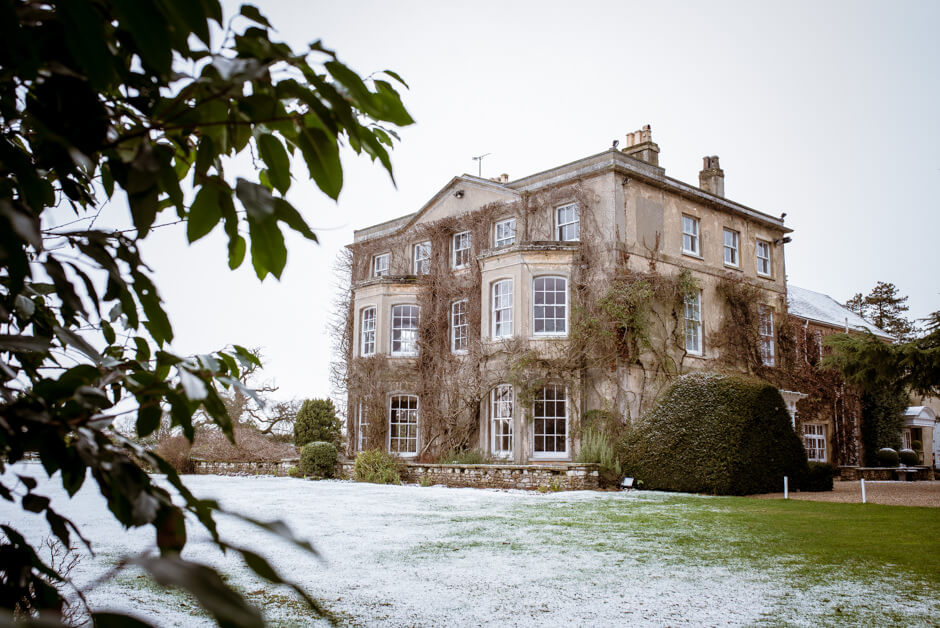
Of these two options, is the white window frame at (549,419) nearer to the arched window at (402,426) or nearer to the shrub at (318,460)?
the arched window at (402,426)

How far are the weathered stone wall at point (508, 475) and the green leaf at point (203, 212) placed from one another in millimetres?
14743

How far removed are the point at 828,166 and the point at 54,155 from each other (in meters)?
27.6

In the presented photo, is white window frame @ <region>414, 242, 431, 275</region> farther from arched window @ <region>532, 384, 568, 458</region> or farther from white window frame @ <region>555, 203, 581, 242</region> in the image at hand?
arched window @ <region>532, 384, 568, 458</region>

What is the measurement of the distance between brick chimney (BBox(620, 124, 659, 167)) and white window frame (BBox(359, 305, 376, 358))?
32.1 ft

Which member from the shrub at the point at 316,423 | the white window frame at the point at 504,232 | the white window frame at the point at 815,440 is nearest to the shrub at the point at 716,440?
the white window frame at the point at 504,232

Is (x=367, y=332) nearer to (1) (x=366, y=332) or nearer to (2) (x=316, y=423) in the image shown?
(1) (x=366, y=332)

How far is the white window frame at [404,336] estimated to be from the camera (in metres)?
22.6

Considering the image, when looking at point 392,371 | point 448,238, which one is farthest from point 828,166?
point 392,371

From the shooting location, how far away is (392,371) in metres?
22.2

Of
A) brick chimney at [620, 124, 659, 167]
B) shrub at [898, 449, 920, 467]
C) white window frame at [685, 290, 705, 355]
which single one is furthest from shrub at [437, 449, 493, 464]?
shrub at [898, 449, 920, 467]

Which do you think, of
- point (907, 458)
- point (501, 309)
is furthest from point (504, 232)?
point (907, 458)

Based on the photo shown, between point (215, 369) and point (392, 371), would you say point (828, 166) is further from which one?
point (215, 369)

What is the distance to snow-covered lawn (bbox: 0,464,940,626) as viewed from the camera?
4.31m

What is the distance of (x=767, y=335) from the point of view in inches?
915
